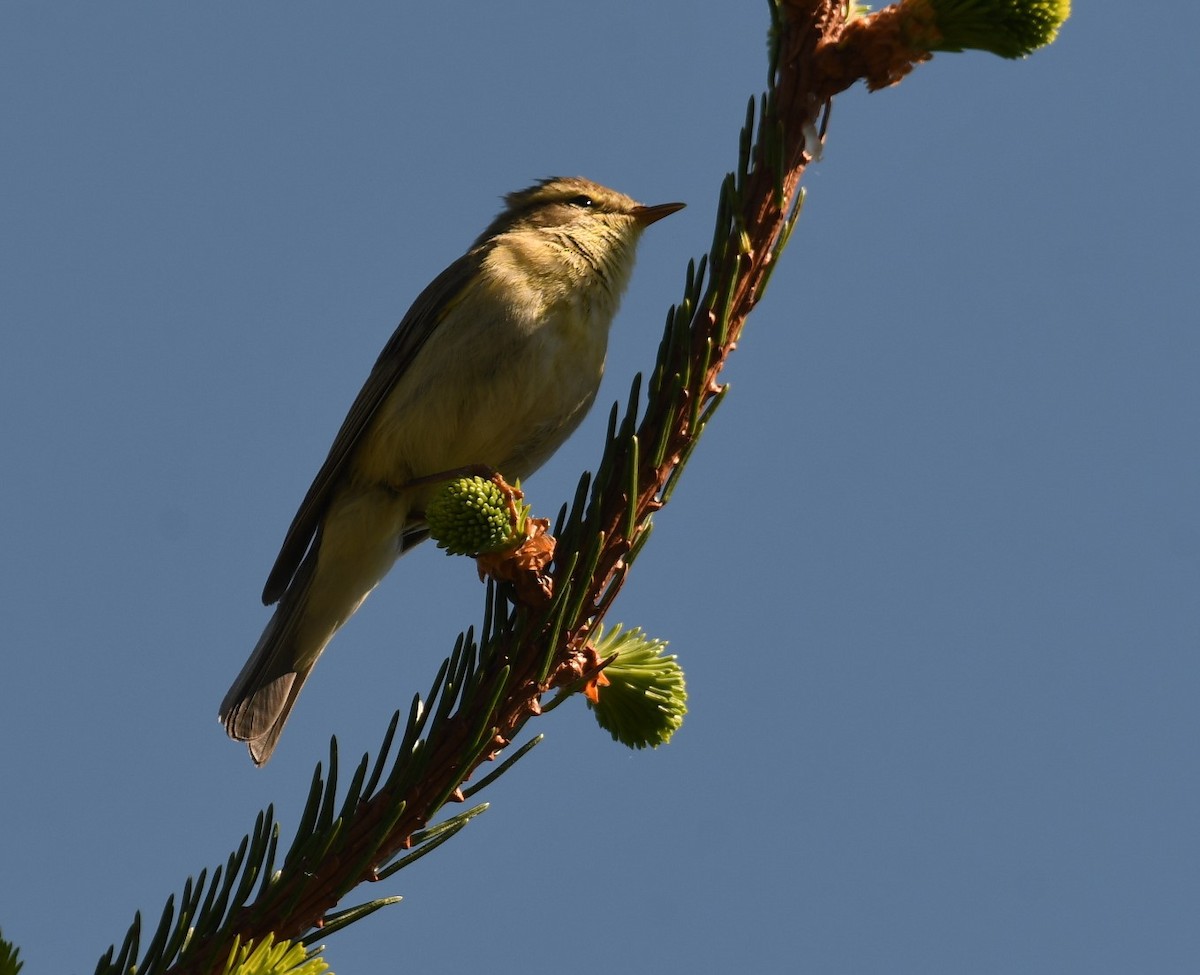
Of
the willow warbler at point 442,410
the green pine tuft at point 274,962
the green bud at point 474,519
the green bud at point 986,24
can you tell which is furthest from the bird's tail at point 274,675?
the green bud at point 986,24

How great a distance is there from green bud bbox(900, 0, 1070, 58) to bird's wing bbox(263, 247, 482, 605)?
3.08 meters

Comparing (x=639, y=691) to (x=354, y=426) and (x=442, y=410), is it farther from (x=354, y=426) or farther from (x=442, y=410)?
(x=354, y=426)

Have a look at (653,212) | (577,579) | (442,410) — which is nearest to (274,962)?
(577,579)

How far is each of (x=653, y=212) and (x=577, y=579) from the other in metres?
3.39

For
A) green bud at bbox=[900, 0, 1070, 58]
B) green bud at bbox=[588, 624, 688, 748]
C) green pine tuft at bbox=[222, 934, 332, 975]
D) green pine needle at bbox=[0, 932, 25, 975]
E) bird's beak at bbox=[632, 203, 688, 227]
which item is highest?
bird's beak at bbox=[632, 203, 688, 227]

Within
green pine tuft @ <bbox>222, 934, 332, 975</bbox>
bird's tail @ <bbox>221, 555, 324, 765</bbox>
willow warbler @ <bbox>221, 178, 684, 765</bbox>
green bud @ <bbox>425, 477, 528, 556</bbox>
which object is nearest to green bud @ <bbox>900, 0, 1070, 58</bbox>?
green bud @ <bbox>425, 477, 528, 556</bbox>

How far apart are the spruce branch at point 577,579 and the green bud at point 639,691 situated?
0.11 m

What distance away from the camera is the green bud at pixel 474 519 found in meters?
2.87

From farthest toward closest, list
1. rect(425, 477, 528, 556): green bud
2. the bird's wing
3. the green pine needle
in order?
the bird's wing < rect(425, 477, 528, 556): green bud < the green pine needle

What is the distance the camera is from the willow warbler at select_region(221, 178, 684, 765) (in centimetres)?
506

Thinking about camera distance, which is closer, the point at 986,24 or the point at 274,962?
the point at 274,962

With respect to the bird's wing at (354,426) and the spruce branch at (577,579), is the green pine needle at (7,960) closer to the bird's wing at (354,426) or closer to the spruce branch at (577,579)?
the spruce branch at (577,579)

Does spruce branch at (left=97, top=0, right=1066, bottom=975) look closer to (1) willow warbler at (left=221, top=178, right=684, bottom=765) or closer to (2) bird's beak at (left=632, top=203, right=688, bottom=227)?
(1) willow warbler at (left=221, top=178, right=684, bottom=765)

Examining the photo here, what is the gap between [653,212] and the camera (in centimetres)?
568
